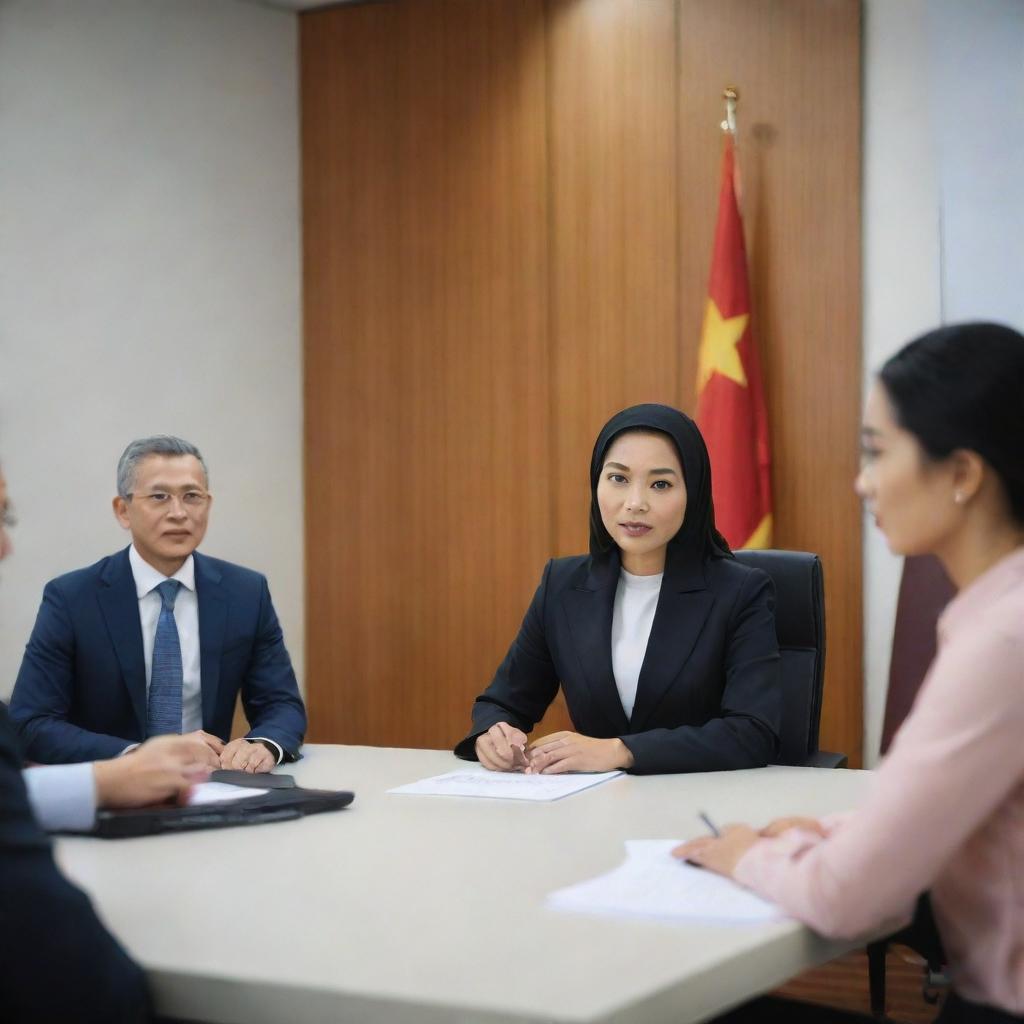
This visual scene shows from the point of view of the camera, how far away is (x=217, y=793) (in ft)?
7.41

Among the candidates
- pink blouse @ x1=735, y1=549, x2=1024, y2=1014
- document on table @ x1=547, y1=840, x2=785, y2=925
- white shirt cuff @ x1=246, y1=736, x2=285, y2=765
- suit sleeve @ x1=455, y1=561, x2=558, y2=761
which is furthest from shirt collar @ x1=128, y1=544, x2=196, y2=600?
pink blouse @ x1=735, y1=549, x2=1024, y2=1014

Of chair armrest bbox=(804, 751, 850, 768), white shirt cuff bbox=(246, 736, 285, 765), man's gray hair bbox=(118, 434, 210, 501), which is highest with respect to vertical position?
man's gray hair bbox=(118, 434, 210, 501)

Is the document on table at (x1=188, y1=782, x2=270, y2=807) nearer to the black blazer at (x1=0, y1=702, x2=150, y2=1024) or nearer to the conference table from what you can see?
the conference table

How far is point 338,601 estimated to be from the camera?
19.2ft

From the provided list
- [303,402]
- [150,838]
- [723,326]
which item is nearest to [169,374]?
[303,402]

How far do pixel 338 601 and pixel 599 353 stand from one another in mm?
1653

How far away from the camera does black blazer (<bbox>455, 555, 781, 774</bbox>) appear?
2.76 meters

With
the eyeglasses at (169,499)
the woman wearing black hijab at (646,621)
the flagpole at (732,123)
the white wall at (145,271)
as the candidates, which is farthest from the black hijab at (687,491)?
the white wall at (145,271)

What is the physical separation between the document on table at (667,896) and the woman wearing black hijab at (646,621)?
3.12ft

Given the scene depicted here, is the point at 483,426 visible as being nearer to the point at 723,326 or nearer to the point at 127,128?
the point at 723,326

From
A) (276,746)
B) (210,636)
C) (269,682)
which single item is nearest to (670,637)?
(276,746)

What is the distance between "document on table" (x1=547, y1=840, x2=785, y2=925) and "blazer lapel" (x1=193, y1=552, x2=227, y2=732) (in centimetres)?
161

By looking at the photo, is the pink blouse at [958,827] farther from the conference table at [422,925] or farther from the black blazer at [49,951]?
the black blazer at [49,951]

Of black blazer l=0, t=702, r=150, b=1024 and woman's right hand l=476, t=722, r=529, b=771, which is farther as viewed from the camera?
woman's right hand l=476, t=722, r=529, b=771
